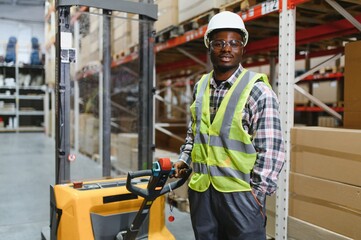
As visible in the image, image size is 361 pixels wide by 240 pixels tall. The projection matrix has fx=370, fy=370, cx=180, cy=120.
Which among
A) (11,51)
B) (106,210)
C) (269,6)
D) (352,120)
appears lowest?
(106,210)

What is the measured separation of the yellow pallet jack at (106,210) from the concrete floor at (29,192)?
1266 millimetres

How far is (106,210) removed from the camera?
8.55ft

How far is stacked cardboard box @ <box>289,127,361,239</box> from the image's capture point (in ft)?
8.59

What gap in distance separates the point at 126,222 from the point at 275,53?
431 centimetres

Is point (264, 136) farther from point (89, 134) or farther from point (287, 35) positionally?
point (89, 134)

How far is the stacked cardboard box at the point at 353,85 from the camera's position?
286 centimetres

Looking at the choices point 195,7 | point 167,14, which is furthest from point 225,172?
point 167,14

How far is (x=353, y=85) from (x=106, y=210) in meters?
2.10

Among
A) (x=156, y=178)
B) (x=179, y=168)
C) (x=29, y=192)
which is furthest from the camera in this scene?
(x=29, y=192)

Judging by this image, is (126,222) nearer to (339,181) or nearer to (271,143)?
(271,143)

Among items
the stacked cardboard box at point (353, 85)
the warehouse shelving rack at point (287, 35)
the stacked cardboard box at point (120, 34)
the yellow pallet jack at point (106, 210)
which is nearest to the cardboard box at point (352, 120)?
the stacked cardboard box at point (353, 85)

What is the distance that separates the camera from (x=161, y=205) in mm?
2854

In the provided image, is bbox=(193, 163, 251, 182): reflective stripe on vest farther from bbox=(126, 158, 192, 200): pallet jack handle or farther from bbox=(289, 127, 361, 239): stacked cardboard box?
bbox=(289, 127, 361, 239): stacked cardboard box

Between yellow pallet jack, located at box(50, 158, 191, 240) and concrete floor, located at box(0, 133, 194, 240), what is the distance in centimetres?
127
